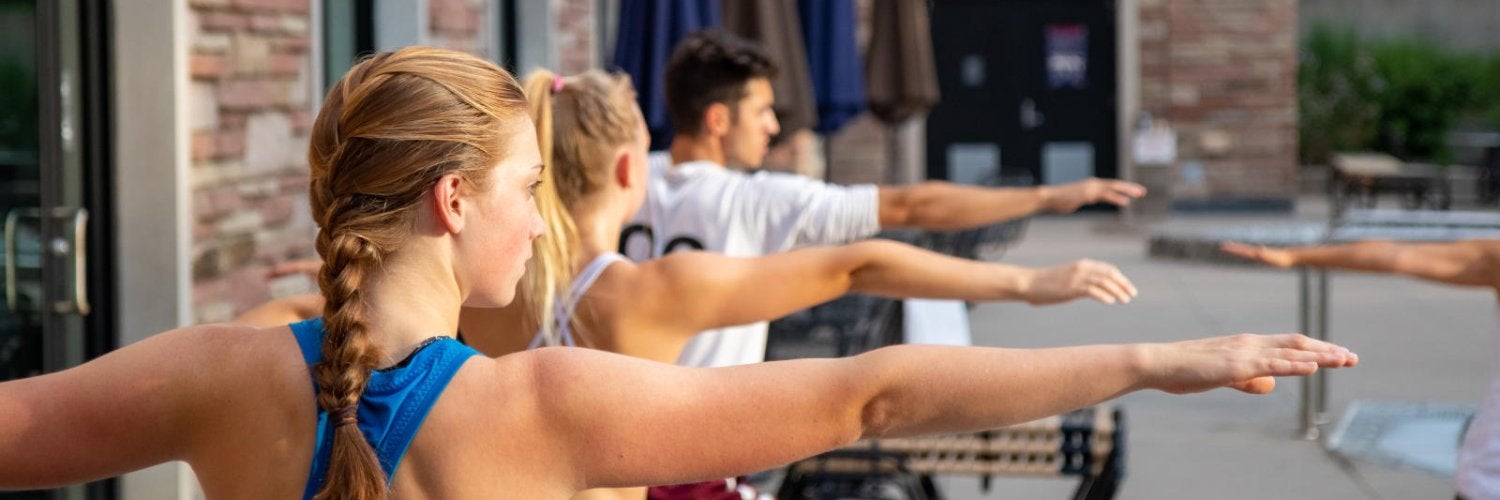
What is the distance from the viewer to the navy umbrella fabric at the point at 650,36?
6.97m

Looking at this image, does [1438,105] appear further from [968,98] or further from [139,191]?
[139,191]

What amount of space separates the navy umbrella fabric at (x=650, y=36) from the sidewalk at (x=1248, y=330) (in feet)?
6.22

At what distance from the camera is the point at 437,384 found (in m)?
1.71

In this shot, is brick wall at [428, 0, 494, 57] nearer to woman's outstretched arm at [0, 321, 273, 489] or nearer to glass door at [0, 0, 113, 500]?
glass door at [0, 0, 113, 500]

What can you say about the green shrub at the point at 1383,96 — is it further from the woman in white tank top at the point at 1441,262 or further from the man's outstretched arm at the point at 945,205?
the woman in white tank top at the point at 1441,262

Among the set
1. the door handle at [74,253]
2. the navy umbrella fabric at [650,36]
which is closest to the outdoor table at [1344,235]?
the navy umbrella fabric at [650,36]

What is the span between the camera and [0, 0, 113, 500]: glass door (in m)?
4.04

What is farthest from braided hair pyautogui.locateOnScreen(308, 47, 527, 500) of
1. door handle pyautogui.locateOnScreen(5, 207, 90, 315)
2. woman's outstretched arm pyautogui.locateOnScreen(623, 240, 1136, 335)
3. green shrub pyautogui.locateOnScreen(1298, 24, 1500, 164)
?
green shrub pyautogui.locateOnScreen(1298, 24, 1500, 164)

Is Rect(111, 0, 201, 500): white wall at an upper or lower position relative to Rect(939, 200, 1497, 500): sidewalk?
upper

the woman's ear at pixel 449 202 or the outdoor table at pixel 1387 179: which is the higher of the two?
the woman's ear at pixel 449 202

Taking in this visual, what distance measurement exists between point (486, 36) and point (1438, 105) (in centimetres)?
1919

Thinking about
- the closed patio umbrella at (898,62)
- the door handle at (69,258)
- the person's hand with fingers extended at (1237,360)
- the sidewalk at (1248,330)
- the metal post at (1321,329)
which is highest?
the closed patio umbrella at (898,62)

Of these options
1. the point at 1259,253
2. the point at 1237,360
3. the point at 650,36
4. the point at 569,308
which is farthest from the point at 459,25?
the point at 1237,360

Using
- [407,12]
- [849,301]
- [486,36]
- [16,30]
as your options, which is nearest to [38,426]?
[16,30]
